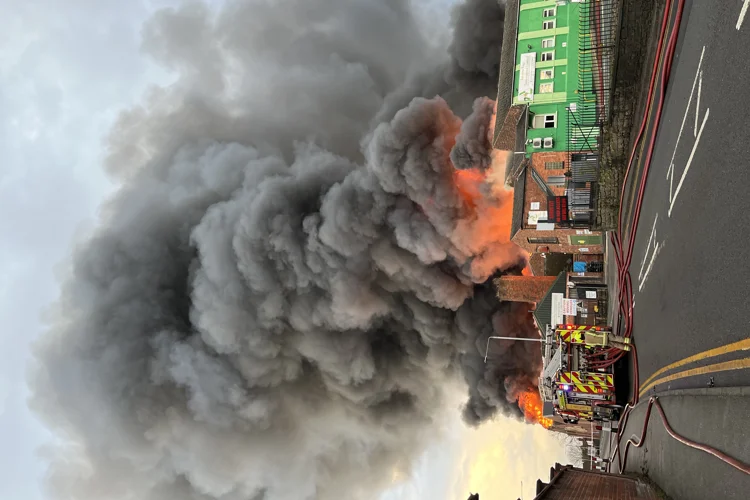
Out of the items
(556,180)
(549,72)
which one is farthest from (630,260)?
Answer: (549,72)

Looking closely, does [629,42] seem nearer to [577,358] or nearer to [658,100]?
[658,100]

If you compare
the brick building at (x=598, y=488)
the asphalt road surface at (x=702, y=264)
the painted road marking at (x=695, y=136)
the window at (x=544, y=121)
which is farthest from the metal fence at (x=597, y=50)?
the brick building at (x=598, y=488)

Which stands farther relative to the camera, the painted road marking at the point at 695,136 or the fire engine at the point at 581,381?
the fire engine at the point at 581,381

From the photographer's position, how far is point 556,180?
2542 cm

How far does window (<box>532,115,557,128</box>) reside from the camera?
25364mm

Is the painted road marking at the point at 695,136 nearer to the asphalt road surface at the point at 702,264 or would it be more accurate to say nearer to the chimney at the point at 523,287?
the asphalt road surface at the point at 702,264

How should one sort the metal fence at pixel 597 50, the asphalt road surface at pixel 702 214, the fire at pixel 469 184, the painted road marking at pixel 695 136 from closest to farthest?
the asphalt road surface at pixel 702 214
the painted road marking at pixel 695 136
the metal fence at pixel 597 50
the fire at pixel 469 184

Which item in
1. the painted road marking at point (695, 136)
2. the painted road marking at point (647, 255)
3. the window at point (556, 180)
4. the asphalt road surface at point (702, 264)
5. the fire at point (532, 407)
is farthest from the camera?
the fire at point (532, 407)

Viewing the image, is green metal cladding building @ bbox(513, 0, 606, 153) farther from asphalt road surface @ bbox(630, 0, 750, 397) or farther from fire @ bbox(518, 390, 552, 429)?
fire @ bbox(518, 390, 552, 429)

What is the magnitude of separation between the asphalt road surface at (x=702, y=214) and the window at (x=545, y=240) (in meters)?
13.8

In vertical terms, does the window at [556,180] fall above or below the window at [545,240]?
above

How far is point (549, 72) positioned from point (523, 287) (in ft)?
39.3

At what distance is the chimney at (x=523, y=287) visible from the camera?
2944 centimetres

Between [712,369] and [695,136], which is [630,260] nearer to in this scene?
[695,136]
